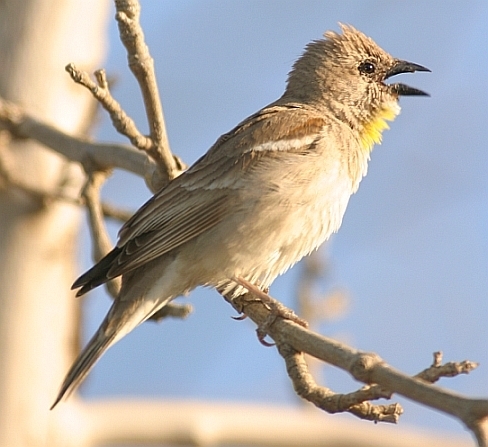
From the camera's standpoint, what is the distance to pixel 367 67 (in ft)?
18.9

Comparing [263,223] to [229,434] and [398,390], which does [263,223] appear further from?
[398,390]

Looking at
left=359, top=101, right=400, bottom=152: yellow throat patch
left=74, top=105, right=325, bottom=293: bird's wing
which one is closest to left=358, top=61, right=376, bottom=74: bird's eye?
left=359, top=101, right=400, bottom=152: yellow throat patch

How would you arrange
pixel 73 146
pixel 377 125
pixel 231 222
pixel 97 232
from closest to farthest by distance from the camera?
pixel 231 222 < pixel 97 232 < pixel 73 146 < pixel 377 125

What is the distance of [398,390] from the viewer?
2893mm

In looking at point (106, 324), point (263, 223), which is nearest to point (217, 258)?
point (263, 223)

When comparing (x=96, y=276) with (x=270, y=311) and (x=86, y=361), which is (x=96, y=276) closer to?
(x=86, y=361)

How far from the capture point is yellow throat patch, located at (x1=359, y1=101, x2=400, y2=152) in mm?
5469

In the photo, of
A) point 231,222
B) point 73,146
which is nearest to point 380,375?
point 231,222

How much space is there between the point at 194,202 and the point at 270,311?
2.55 feet

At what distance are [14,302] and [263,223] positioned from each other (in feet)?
5.31

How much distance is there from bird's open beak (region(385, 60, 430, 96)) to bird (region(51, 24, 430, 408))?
693 millimetres

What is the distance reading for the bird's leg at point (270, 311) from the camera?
4.12 metres

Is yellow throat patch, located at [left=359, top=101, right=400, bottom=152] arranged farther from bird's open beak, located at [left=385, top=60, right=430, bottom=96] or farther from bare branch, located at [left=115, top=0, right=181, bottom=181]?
bare branch, located at [left=115, top=0, right=181, bottom=181]

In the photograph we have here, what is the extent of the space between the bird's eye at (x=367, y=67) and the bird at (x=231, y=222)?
724mm
